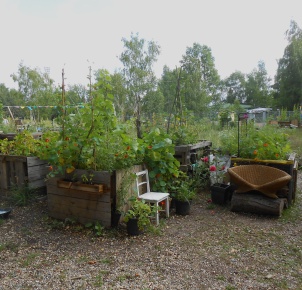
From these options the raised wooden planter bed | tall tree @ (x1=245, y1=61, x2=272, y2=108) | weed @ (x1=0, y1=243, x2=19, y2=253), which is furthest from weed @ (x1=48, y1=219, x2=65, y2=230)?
tall tree @ (x1=245, y1=61, x2=272, y2=108)

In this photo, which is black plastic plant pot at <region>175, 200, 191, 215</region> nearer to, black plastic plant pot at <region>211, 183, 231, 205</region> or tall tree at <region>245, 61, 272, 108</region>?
black plastic plant pot at <region>211, 183, 231, 205</region>

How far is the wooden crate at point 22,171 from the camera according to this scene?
13.2 feet

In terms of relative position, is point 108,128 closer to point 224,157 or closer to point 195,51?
point 224,157

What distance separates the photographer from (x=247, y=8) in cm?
586

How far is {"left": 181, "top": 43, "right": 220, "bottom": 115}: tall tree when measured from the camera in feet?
88.9

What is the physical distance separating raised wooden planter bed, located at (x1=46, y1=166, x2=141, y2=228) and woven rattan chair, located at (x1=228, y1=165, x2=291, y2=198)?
56.3 inches

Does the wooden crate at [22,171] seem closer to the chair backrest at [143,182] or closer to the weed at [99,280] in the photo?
the chair backrest at [143,182]

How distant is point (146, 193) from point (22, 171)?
1895 millimetres

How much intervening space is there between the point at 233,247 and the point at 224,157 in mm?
2378

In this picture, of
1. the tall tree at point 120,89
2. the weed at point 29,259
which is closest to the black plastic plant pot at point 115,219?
the weed at point 29,259

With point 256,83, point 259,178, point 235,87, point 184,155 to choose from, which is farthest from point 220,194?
point 235,87

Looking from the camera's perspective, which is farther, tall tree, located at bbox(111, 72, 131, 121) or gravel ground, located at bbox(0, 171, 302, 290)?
tall tree, located at bbox(111, 72, 131, 121)

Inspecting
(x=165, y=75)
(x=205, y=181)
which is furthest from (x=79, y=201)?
(x=165, y=75)

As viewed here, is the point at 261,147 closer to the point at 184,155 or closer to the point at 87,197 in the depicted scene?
the point at 184,155
